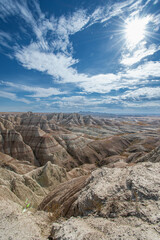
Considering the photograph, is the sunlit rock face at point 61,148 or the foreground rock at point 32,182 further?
the sunlit rock face at point 61,148

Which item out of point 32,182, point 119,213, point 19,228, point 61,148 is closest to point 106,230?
point 119,213

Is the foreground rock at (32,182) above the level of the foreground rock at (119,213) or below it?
below

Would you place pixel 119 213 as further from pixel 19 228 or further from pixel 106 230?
pixel 19 228

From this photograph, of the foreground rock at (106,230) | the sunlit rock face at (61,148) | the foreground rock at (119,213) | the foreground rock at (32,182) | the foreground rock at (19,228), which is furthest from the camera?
the sunlit rock face at (61,148)

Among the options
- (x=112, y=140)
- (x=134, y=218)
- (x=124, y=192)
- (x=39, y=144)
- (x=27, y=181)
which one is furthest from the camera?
(x=112, y=140)

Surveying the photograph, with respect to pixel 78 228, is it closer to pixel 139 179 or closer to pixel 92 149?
pixel 139 179

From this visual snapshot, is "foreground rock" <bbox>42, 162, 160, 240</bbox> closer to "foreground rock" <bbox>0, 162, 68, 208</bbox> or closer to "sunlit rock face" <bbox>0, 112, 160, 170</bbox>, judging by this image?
"foreground rock" <bbox>0, 162, 68, 208</bbox>

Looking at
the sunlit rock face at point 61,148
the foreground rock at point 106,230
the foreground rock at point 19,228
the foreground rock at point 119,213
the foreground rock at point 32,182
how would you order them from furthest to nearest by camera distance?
1. the sunlit rock face at point 61,148
2. the foreground rock at point 32,182
3. the foreground rock at point 19,228
4. the foreground rock at point 119,213
5. the foreground rock at point 106,230

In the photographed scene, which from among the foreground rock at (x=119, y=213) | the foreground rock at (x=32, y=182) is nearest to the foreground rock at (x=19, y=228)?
the foreground rock at (x=119, y=213)

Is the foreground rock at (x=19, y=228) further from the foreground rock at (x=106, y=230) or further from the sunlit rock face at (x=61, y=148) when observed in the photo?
the sunlit rock face at (x=61, y=148)

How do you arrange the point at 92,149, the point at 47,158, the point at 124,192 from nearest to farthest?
the point at 124,192 → the point at 47,158 → the point at 92,149

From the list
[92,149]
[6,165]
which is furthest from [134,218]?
[92,149]
